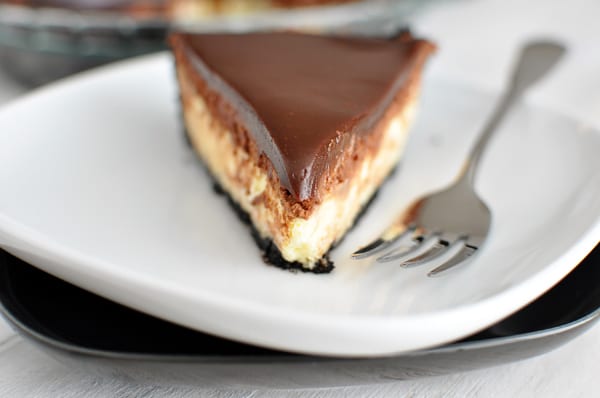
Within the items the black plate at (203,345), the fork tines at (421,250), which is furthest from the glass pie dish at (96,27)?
the black plate at (203,345)

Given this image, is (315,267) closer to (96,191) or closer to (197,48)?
(96,191)

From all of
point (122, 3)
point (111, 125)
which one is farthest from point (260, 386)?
point (122, 3)

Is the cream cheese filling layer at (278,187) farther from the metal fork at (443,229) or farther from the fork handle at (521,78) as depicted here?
the fork handle at (521,78)

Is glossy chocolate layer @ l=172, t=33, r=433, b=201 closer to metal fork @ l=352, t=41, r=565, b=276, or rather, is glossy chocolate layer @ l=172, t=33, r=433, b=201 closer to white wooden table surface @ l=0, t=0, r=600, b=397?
metal fork @ l=352, t=41, r=565, b=276

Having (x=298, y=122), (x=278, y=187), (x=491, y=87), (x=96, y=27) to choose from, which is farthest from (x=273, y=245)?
(x=96, y=27)

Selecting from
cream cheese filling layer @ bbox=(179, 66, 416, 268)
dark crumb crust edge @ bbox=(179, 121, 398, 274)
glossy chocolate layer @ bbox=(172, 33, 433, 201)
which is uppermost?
glossy chocolate layer @ bbox=(172, 33, 433, 201)

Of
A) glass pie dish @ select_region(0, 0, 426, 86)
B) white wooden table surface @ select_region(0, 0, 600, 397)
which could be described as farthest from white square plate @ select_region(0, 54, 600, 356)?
glass pie dish @ select_region(0, 0, 426, 86)
